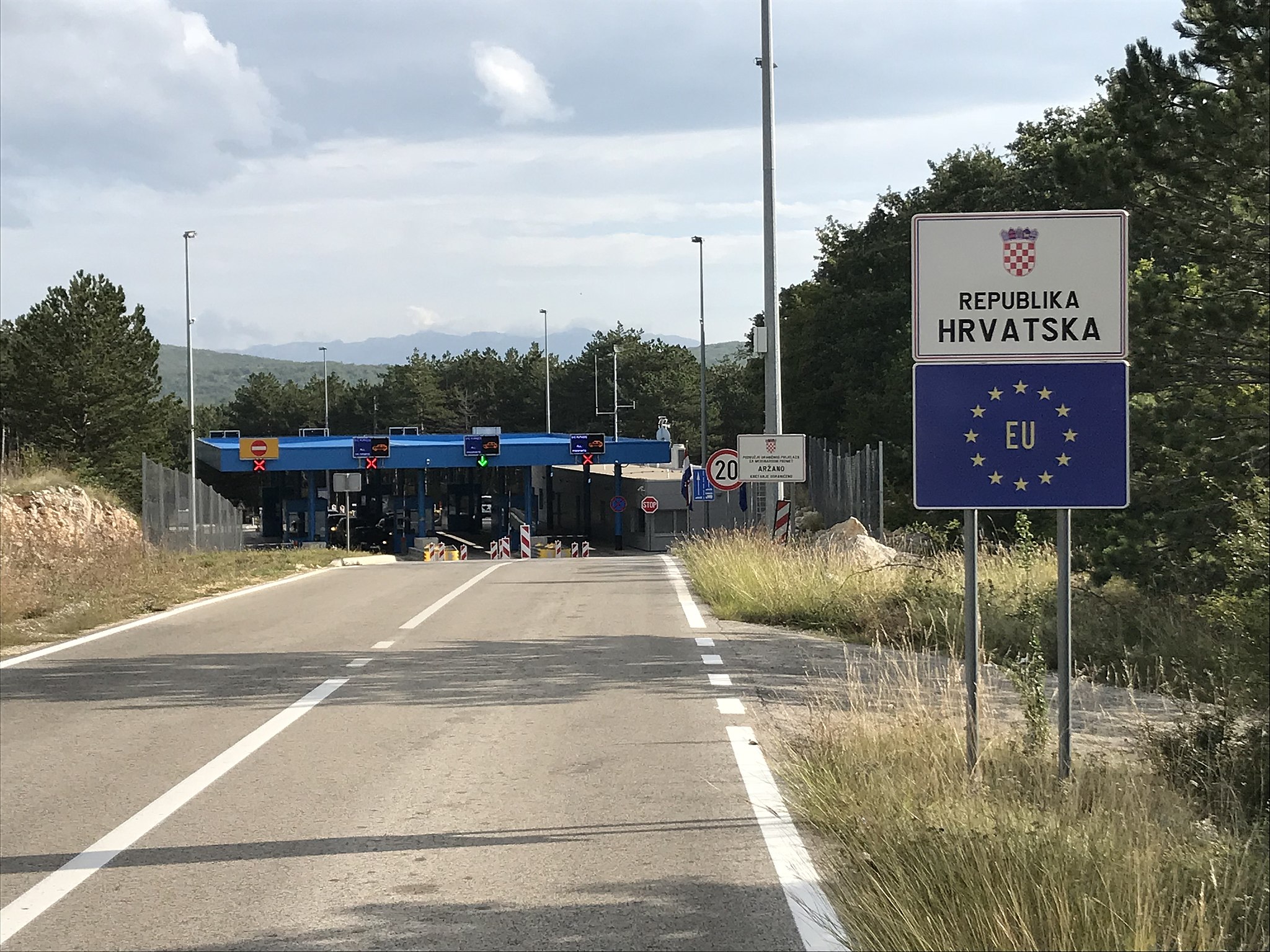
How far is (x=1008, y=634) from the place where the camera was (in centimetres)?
1320

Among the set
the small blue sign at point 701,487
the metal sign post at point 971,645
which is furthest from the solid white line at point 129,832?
the small blue sign at point 701,487

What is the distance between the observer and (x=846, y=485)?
34938 mm

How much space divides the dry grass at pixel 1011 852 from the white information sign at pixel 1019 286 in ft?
6.46

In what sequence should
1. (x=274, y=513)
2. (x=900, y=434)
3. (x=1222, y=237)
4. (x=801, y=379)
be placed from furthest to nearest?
(x=274, y=513)
(x=801, y=379)
(x=900, y=434)
(x=1222, y=237)

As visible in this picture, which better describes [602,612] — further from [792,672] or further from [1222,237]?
[1222,237]

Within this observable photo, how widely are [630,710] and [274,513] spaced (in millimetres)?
71102

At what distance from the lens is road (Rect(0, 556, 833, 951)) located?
5391 millimetres

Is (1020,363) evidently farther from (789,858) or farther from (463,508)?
(463,508)

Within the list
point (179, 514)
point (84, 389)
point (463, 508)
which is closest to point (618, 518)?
point (84, 389)

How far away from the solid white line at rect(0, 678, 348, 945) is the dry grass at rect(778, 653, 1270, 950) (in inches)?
127

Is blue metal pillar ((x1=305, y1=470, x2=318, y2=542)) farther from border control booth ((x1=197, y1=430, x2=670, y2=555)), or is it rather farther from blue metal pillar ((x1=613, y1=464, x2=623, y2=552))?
blue metal pillar ((x1=613, y1=464, x2=623, y2=552))

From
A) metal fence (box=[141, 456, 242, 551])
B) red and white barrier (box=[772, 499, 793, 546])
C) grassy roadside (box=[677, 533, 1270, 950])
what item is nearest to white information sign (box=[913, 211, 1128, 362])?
Result: grassy roadside (box=[677, 533, 1270, 950])

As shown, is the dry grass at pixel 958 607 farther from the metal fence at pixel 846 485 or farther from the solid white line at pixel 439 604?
the metal fence at pixel 846 485

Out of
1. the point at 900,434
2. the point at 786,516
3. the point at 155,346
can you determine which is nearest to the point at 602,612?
the point at 786,516
